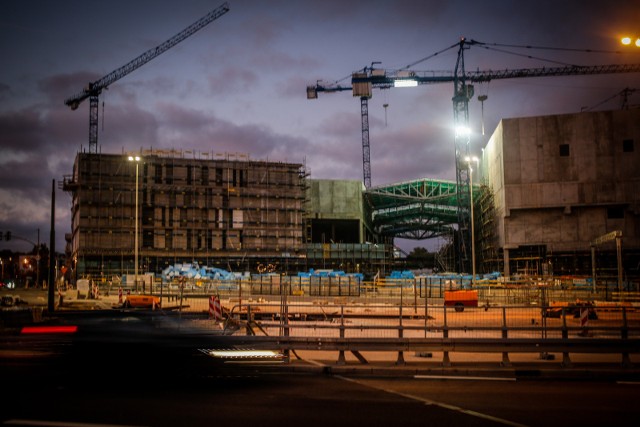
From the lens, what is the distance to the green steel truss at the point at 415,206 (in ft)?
288

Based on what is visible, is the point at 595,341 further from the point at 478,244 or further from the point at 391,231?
the point at 391,231

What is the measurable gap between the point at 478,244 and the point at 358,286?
172ft

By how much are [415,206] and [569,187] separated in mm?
32777

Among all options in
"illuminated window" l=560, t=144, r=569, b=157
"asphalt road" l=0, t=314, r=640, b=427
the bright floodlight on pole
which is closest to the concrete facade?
"illuminated window" l=560, t=144, r=569, b=157

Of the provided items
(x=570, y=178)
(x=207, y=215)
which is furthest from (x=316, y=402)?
(x=207, y=215)

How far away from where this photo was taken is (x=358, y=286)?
45.5 m

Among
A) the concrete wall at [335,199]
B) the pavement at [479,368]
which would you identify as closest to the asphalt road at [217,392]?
the pavement at [479,368]

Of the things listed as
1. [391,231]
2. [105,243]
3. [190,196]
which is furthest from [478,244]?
[105,243]

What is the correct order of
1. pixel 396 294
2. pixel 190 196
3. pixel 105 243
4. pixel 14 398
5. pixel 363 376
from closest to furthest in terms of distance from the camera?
pixel 14 398 < pixel 363 376 < pixel 396 294 < pixel 105 243 < pixel 190 196

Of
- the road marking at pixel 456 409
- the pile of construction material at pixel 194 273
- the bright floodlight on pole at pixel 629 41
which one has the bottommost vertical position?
the road marking at pixel 456 409

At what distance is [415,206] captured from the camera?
94812 millimetres

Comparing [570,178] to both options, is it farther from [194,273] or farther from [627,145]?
[194,273]

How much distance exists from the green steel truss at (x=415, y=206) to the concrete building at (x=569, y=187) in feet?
56.4

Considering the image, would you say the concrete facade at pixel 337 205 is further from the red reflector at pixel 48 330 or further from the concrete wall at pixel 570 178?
the red reflector at pixel 48 330
